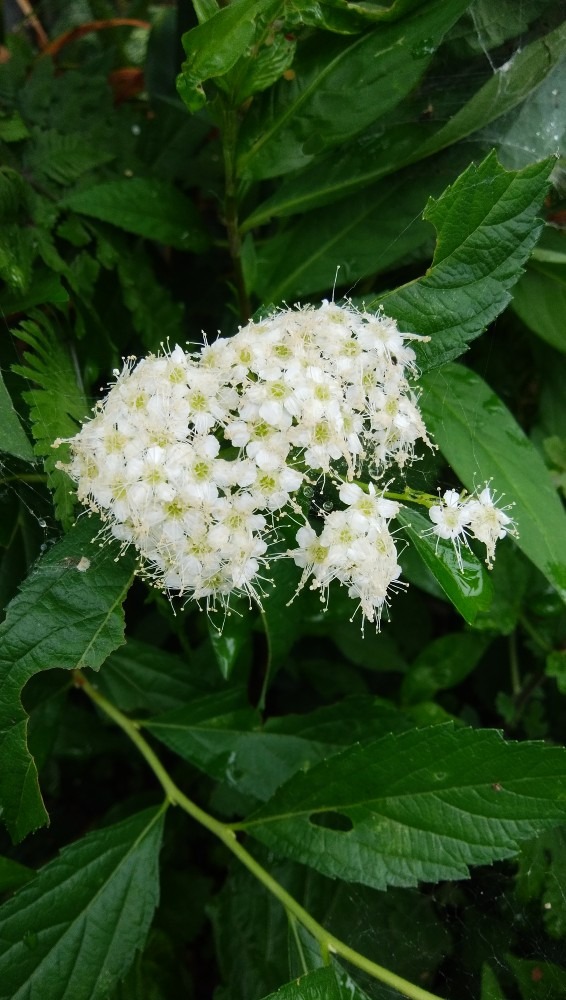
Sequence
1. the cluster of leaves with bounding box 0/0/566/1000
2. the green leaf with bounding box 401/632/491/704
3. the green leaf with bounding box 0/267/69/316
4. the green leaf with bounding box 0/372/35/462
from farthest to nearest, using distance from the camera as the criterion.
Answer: the green leaf with bounding box 401/632/491/704, the green leaf with bounding box 0/267/69/316, the cluster of leaves with bounding box 0/0/566/1000, the green leaf with bounding box 0/372/35/462

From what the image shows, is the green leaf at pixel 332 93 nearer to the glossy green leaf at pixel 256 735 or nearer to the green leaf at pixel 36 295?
the green leaf at pixel 36 295

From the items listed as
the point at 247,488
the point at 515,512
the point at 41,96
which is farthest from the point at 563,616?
the point at 41,96

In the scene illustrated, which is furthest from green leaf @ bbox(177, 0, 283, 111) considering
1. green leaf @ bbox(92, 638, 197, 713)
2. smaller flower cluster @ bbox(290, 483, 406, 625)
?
green leaf @ bbox(92, 638, 197, 713)

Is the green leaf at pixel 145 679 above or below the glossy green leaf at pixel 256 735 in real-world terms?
above

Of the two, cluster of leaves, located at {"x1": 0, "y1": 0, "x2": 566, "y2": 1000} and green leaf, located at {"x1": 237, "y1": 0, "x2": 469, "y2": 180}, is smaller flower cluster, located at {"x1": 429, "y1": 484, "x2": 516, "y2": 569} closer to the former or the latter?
cluster of leaves, located at {"x1": 0, "y1": 0, "x2": 566, "y2": 1000}

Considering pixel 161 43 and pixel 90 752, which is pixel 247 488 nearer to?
pixel 90 752

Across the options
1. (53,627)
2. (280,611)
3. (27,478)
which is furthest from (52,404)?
(280,611)

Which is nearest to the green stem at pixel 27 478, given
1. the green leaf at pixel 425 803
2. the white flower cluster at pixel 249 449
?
the white flower cluster at pixel 249 449
